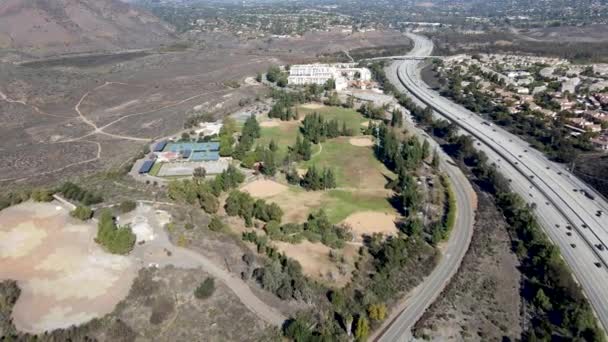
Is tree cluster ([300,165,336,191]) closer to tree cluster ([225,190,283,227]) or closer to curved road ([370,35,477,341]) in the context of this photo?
tree cluster ([225,190,283,227])

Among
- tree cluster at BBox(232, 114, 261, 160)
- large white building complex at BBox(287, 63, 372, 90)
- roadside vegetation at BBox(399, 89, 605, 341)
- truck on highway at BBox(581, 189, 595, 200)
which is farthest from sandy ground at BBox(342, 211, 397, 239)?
large white building complex at BBox(287, 63, 372, 90)

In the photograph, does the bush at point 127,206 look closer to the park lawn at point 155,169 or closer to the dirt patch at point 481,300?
the park lawn at point 155,169

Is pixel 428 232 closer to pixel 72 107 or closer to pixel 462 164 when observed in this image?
pixel 462 164

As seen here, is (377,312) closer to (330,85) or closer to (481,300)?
(481,300)

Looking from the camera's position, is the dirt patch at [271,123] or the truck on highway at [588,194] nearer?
the truck on highway at [588,194]

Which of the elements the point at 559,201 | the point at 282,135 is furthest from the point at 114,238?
the point at 559,201

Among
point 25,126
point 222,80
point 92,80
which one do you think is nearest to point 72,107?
point 25,126

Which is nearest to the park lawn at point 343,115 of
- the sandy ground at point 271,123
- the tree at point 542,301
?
the sandy ground at point 271,123
